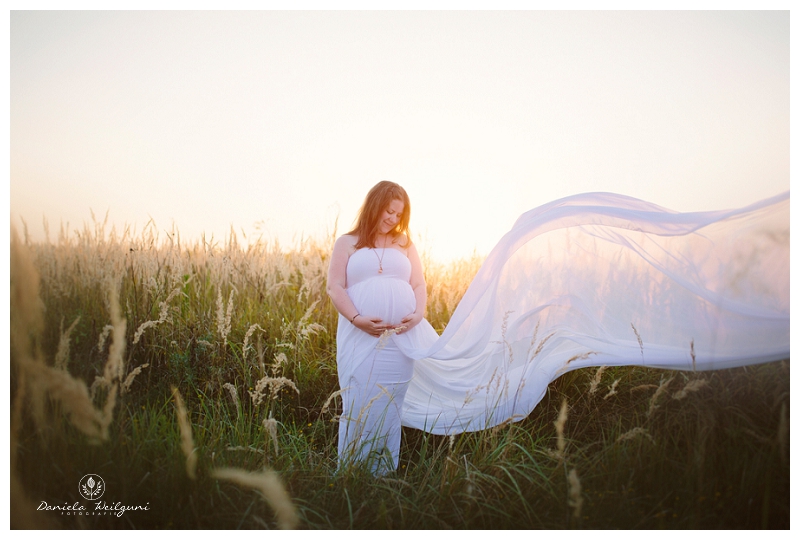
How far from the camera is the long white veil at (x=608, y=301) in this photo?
1944 mm

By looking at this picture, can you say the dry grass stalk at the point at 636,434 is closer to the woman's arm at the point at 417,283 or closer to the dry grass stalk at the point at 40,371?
the woman's arm at the point at 417,283

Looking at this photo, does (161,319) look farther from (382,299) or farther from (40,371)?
(382,299)

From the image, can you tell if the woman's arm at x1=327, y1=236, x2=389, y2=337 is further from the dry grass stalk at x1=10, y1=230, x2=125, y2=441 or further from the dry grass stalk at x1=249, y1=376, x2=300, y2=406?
the dry grass stalk at x1=10, y1=230, x2=125, y2=441

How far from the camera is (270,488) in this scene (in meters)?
1.64

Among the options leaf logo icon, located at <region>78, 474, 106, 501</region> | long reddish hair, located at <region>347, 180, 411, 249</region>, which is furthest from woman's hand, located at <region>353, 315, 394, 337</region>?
leaf logo icon, located at <region>78, 474, 106, 501</region>

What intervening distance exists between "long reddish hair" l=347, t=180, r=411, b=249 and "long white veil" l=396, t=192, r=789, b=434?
1.76 feet

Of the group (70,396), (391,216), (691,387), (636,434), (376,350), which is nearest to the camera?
(70,396)

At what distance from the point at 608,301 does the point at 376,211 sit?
1.27 meters

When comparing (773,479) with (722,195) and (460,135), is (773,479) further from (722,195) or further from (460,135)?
(460,135)

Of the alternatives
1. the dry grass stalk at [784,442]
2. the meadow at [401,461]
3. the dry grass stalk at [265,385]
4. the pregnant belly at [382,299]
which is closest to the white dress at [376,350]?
the pregnant belly at [382,299]

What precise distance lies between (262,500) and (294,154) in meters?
2.26

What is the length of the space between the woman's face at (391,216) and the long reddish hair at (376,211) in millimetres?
13

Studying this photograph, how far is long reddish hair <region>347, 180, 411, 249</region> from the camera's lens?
2.38 m

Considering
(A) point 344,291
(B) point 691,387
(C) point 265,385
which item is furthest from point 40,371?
(B) point 691,387
